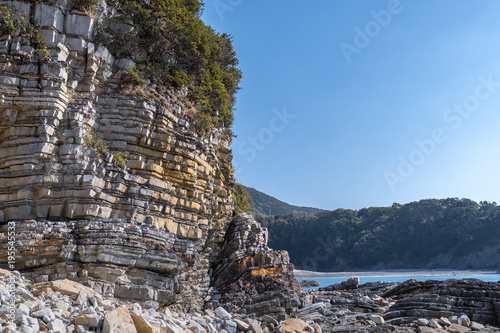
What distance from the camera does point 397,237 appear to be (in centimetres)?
8888

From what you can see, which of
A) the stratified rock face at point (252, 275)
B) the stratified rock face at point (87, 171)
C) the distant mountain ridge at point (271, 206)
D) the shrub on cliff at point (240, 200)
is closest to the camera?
the stratified rock face at point (87, 171)

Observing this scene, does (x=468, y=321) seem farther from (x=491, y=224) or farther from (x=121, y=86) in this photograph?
(x=491, y=224)

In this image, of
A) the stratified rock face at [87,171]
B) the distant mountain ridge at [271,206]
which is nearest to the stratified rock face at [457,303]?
the stratified rock face at [87,171]

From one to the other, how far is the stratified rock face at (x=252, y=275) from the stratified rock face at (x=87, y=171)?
9.32ft

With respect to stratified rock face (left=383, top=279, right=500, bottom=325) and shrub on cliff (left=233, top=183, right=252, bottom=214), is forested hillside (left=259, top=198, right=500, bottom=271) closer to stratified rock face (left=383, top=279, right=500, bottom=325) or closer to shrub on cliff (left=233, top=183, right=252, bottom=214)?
shrub on cliff (left=233, top=183, right=252, bottom=214)

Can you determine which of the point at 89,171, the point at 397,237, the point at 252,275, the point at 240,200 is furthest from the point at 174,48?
the point at 397,237

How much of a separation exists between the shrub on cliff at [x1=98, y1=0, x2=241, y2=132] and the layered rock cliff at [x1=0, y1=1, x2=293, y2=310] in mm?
713

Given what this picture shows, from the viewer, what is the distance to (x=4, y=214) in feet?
35.6

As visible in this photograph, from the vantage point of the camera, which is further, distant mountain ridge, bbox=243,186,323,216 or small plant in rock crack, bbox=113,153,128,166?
distant mountain ridge, bbox=243,186,323,216

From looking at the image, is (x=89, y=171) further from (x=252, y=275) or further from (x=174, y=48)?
(x=252, y=275)

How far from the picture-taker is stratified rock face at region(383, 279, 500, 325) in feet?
46.6

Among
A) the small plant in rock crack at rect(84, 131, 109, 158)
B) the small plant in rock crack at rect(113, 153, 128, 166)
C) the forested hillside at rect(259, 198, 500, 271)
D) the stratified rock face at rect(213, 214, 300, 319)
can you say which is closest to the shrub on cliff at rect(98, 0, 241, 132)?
the small plant in rock crack at rect(84, 131, 109, 158)

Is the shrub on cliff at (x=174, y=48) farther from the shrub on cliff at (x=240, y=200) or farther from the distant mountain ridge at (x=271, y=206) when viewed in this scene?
the distant mountain ridge at (x=271, y=206)

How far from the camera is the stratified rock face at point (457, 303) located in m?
14.2
